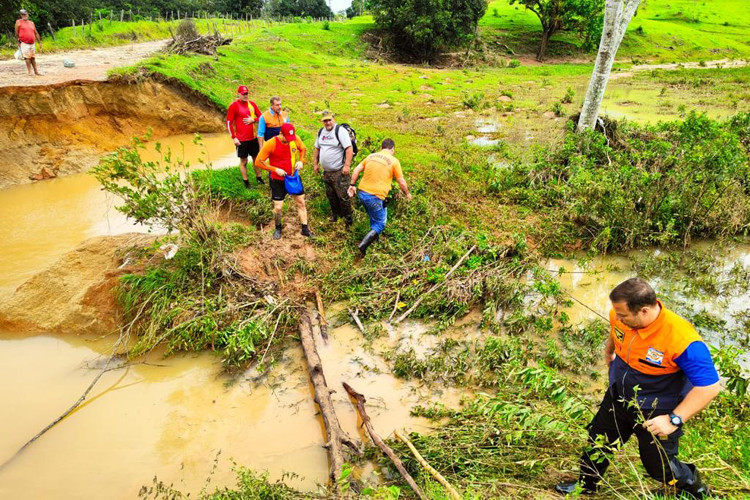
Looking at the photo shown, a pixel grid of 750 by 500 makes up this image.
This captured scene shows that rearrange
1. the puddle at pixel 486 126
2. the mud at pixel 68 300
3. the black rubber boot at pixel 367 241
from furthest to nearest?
1. the puddle at pixel 486 126
2. the black rubber boot at pixel 367 241
3. the mud at pixel 68 300

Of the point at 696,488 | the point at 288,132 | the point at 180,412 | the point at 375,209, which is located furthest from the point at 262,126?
the point at 696,488

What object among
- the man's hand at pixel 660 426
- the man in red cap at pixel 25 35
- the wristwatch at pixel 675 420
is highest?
the man in red cap at pixel 25 35

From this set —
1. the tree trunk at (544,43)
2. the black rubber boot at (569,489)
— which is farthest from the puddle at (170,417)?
the tree trunk at (544,43)

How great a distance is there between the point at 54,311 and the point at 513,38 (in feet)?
130

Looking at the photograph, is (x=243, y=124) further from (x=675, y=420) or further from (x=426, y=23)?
(x=426, y=23)

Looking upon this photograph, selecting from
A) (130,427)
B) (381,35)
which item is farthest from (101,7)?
(130,427)

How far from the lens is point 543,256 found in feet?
23.0

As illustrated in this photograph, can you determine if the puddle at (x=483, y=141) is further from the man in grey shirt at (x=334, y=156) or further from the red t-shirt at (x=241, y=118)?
the red t-shirt at (x=241, y=118)

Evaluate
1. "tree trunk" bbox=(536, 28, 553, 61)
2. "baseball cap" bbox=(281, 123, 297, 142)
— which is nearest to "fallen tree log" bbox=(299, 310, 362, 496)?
"baseball cap" bbox=(281, 123, 297, 142)

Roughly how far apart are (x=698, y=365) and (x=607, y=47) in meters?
8.44

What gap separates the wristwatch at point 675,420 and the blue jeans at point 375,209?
4.54 meters

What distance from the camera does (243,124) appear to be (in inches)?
312

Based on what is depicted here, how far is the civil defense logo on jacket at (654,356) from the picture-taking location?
263 centimetres

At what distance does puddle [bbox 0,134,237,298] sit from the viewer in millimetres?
6926
